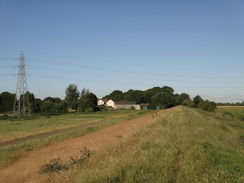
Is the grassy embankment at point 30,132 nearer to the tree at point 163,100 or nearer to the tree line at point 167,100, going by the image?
the tree line at point 167,100

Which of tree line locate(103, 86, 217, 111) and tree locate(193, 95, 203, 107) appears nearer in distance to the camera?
tree line locate(103, 86, 217, 111)

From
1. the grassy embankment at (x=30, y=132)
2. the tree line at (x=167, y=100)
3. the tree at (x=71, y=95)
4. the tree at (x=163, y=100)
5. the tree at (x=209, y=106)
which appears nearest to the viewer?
the grassy embankment at (x=30, y=132)

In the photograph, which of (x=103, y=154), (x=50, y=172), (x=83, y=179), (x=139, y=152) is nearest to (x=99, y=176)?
(x=83, y=179)

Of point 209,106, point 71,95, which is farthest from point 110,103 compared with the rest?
point 209,106

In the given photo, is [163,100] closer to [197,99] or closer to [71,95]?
[197,99]

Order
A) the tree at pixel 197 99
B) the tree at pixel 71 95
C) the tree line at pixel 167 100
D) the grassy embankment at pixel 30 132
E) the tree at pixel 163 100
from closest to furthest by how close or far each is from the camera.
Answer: the grassy embankment at pixel 30 132 < the tree line at pixel 167 100 < the tree at pixel 163 100 < the tree at pixel 197 99 < the tree at pixel 71 95

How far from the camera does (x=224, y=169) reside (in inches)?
229

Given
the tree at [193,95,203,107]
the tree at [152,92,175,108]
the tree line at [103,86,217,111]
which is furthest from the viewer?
the tree at [193,95,203,107]

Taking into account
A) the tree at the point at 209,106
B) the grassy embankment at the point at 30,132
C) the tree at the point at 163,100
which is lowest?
the grassy embankment at the point at 30,132

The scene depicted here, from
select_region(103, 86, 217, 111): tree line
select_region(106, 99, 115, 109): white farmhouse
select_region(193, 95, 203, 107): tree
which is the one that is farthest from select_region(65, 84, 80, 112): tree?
select_region(193, 95, 203, 107): tree

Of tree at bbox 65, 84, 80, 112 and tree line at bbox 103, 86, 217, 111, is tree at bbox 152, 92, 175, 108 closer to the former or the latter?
tree line at bbox 103, 86, 217, 111

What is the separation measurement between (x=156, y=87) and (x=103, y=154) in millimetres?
164981

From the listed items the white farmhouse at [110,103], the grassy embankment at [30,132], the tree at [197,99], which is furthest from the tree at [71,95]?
the grassy embankment at [30,132]

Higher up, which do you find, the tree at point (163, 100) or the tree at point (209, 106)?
the tree at point (163, 100)
